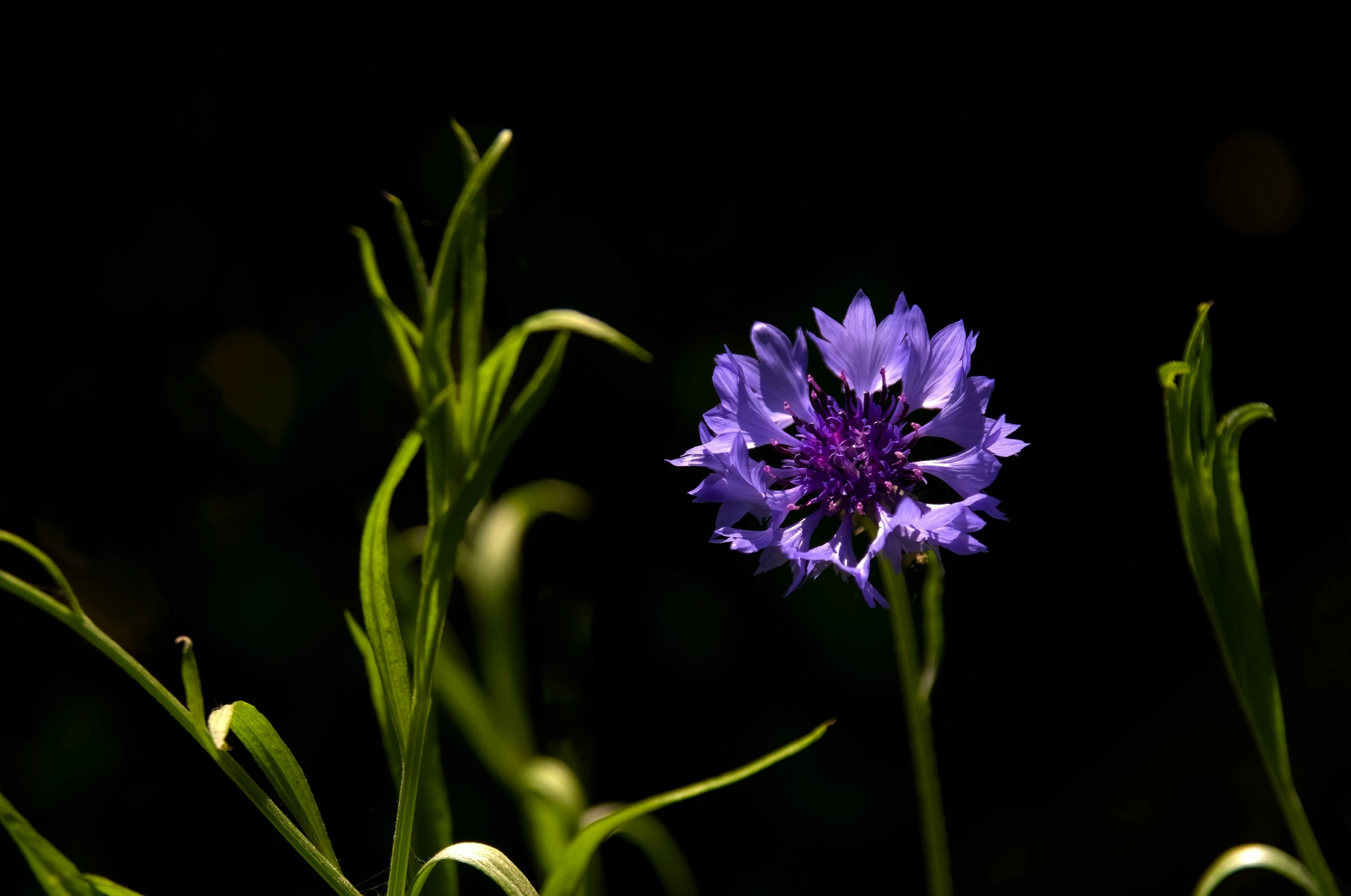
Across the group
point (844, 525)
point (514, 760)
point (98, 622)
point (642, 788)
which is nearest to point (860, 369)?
point (844, 525)

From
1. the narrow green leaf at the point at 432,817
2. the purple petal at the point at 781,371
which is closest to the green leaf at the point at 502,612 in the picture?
the narrow green leaf at the point at 432,817

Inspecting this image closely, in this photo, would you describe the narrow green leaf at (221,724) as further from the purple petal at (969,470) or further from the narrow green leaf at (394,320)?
the purple petal at (969,470)

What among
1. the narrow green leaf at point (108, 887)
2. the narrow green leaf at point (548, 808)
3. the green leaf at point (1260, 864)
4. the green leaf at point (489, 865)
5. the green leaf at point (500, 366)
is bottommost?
the narrow green leaf at point (548, 808)

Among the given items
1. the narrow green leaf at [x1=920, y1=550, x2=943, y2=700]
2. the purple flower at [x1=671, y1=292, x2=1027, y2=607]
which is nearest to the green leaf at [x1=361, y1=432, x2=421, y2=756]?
the purple flower at [x1=671, y1=292, x2=1027, y2=607]

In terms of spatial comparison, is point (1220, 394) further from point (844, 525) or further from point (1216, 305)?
point (844, 525)

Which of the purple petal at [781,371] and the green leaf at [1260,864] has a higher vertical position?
the purple petal at [781,371]

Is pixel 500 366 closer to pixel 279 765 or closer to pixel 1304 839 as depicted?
pixel 279 765
